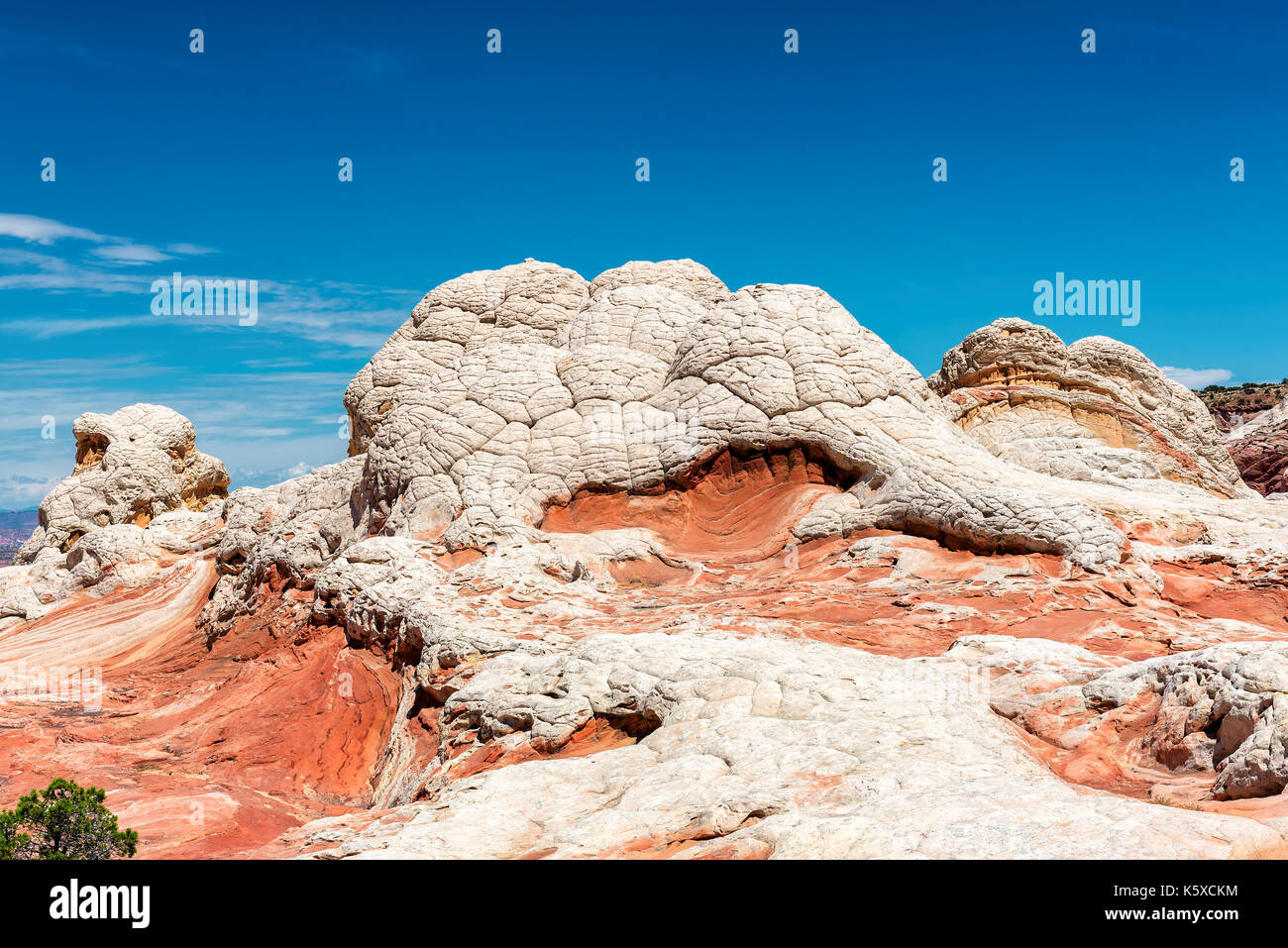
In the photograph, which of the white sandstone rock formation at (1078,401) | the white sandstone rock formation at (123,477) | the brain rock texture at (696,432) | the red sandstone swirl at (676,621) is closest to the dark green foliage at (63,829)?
the red sandstone swirl at (676,621)

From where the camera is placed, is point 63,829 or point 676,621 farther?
point 676,621

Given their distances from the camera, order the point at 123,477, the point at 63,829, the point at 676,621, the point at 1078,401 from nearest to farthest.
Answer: the point at 63,829, the point at 676,621, the point at 1078,401, the point at 123,477

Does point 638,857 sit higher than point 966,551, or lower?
lower

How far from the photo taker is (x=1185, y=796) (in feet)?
18.7

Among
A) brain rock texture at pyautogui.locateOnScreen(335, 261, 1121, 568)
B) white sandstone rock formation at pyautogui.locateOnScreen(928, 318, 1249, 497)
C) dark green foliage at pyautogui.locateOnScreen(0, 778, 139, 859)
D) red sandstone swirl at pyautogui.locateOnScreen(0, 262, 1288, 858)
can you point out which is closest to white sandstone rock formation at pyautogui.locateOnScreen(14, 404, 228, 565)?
red sandstone swirl at pyautogui.locateOnScreen(0, 262, 1288, 858)

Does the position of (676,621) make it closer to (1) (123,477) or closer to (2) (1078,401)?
(2) (1078,401)

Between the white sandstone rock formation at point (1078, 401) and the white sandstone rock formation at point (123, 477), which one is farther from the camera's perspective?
the white sandstone rock formation at point (123, 477)

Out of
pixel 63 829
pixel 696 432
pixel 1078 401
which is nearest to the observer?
pixel 63 829

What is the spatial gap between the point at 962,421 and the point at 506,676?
16.6 m

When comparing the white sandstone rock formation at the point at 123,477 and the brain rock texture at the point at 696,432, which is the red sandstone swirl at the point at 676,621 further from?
the white sandstone rock formation at the point at 123,477

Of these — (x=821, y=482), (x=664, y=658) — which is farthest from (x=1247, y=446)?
(x=664, y=658)

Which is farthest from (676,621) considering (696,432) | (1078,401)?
(1078,401)
